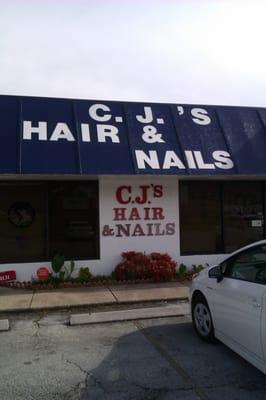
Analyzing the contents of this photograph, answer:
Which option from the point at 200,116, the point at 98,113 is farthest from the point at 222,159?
the point at 98,113

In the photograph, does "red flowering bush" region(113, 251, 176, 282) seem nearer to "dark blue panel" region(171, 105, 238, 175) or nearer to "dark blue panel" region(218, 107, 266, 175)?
"dark blue panel" region(171, 105, 238, 175)

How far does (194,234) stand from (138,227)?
1.64m

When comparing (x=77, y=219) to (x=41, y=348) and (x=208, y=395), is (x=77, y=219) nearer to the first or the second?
(x=41, y=348)

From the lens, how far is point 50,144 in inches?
416

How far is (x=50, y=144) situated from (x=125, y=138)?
6.19 ft

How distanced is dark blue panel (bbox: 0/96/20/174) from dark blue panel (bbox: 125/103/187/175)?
271 centimetres

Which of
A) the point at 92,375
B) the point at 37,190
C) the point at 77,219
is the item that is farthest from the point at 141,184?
the point at 92,375

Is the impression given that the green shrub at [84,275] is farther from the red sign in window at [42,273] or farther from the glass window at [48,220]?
the red sign in window at [42,273]

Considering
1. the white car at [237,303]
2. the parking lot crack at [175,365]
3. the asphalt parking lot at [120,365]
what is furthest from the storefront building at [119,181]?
the white car at [237,303]

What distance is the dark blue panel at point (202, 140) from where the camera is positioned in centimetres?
1126

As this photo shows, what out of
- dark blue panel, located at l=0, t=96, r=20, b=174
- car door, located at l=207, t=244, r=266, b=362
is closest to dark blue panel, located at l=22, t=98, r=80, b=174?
dark blue panel, located at l=0, t=96, r=20, b=174

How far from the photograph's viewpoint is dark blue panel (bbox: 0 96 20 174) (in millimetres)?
9914

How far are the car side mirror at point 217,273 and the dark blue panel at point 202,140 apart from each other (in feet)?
16.9

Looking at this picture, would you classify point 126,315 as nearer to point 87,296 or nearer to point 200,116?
point 87,296
